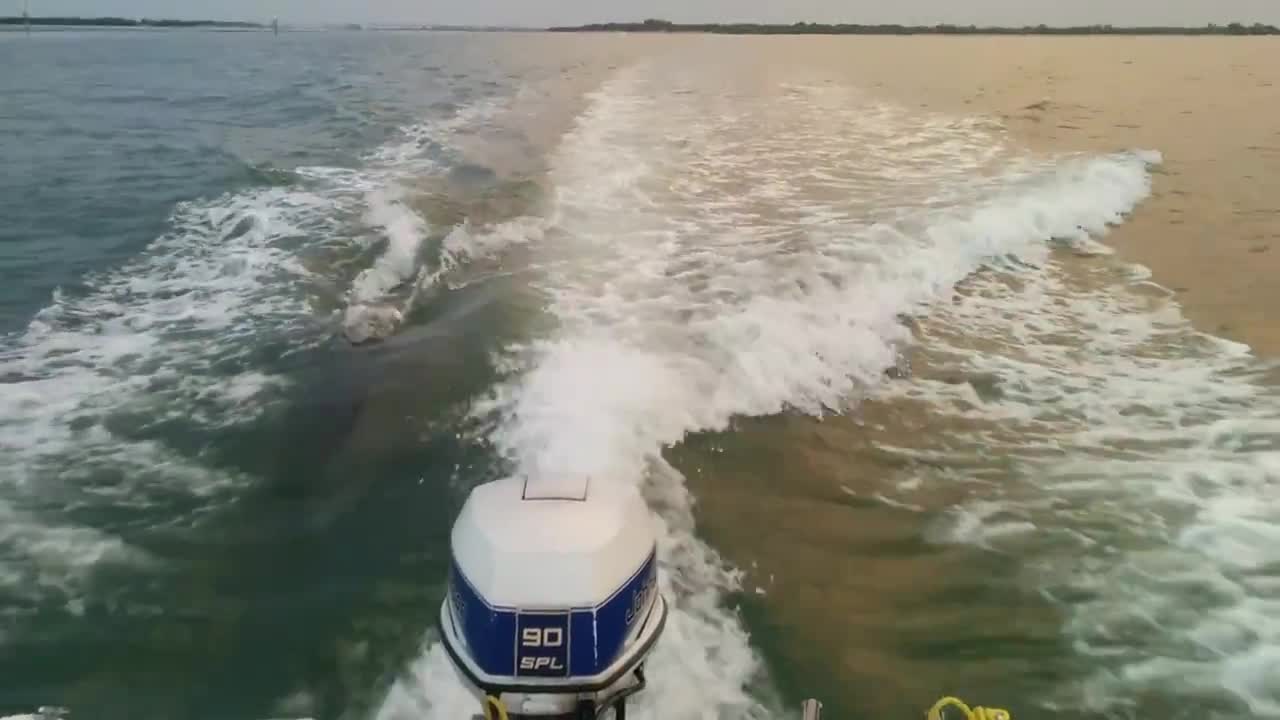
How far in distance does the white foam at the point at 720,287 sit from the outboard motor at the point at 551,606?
0.29 meters

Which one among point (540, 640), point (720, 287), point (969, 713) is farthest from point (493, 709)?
point (720, 287)

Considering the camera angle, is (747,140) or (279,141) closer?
(279,141)

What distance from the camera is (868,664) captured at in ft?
9.34

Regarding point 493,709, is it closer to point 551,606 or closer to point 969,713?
point 551,606

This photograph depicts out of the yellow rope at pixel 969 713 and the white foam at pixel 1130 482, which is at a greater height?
the yellow rope at pixel 969 713

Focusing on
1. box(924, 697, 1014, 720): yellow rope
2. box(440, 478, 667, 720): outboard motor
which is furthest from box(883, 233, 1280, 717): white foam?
box(440, 478, 667, 720): outboard motor

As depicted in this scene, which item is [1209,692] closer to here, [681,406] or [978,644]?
[978,644]

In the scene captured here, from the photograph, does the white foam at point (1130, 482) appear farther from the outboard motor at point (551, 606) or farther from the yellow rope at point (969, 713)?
the outboard motor at point (551, 606)

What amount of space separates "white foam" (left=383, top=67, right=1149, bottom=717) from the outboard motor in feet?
0.94

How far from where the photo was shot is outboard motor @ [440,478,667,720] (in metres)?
1.96

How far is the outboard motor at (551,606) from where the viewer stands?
1958 millimetres

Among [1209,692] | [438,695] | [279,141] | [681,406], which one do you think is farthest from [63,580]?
[279,141]

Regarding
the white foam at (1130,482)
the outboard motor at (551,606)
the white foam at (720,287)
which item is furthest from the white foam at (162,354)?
the white foam at (1130,482)

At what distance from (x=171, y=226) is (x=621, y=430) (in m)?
5.88
